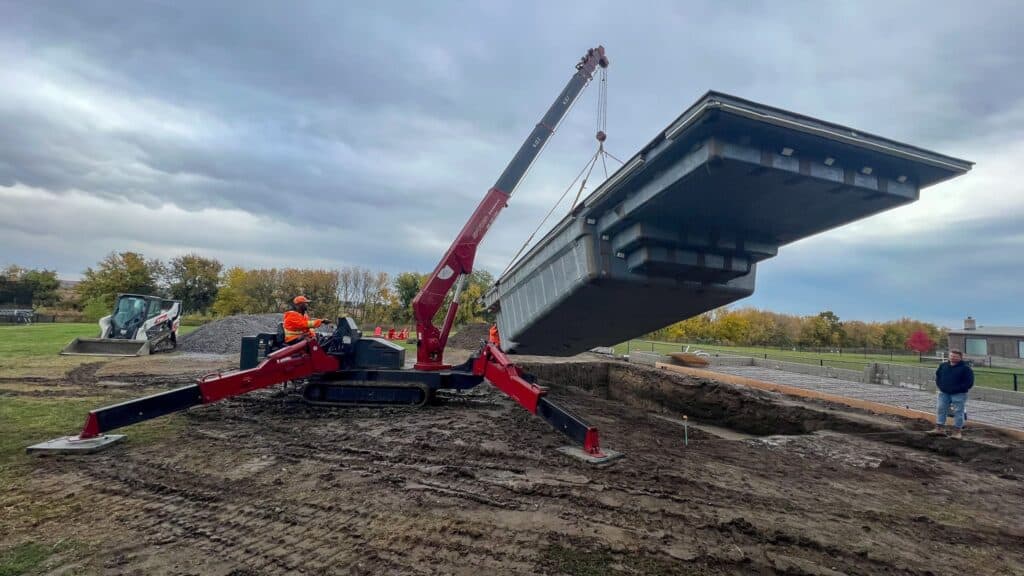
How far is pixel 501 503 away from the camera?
4051mm

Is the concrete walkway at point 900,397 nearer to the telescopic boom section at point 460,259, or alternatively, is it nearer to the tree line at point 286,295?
the telescopic boom section at point 460,259

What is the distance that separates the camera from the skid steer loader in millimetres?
16219

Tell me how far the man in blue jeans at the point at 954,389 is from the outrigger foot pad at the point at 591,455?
21.0ft

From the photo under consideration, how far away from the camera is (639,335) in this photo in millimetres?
10273

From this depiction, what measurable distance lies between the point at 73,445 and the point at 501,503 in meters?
4.89

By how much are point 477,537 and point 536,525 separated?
50cm

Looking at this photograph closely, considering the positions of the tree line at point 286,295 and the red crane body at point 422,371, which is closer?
the red crane body at point 422,371

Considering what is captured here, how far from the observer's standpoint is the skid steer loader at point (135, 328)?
1622 cm

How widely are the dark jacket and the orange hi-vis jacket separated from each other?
10658 mm

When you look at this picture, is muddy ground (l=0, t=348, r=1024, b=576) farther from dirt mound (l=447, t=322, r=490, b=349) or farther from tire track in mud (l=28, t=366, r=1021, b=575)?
dirt mound (l=447, t=322, r=490, b=349)

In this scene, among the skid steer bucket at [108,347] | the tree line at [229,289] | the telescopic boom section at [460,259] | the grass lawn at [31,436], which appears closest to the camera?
the grass lawn at [31,436]

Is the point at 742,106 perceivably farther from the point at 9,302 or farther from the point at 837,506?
the point at 9,302

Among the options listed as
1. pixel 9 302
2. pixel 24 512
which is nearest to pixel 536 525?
pixel 24 512

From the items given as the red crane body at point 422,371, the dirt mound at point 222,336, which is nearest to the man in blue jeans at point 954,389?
the red crane body at point 422,371
